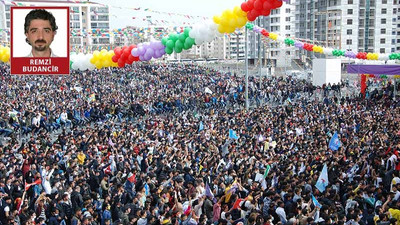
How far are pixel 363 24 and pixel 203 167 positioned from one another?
51.4 m

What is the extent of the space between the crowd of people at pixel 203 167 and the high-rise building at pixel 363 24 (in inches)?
1333

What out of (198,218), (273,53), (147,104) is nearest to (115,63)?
(198,218)

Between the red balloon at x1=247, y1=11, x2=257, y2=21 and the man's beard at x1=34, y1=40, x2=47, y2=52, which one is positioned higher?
the red balloon at x1=247, y1=11, x2=257, y2=21

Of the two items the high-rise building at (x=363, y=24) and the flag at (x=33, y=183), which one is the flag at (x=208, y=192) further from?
the high-rise building at (x=363, y=24)

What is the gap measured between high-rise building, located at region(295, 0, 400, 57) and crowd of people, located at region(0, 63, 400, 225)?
3385 cm

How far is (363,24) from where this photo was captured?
60000mm

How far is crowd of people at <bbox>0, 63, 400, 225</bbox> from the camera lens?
30.2 ft

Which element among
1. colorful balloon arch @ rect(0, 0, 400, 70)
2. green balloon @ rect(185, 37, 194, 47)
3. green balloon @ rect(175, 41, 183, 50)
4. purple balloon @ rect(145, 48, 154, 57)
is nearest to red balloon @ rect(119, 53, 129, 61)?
colorful balloon arch @ rect(0, 0, 400, 70)

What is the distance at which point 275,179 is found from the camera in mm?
11547

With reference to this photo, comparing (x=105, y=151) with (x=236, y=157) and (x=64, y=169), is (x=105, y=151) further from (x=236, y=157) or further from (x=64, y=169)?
(x=236, y=157)

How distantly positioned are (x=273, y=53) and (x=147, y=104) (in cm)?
4862

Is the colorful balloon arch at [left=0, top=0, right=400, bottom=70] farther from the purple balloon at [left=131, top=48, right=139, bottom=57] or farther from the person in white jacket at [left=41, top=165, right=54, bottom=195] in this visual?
the person in white jacket at [left=41, top=165, right=54, bottom=195]

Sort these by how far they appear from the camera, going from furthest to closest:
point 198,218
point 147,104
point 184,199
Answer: point 147,104
point 184,199
point 198,218

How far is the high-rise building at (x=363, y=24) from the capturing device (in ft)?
192
